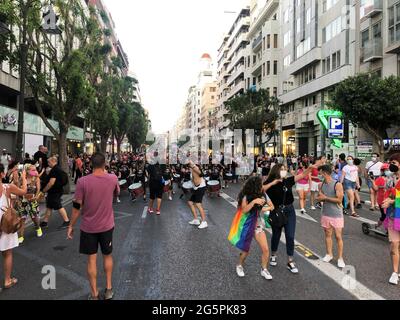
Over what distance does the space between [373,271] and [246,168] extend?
708 inches

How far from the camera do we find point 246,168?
930 inches

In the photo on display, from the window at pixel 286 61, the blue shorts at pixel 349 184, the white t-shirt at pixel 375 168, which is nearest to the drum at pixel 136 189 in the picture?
the blue shorts at pixel 349 184

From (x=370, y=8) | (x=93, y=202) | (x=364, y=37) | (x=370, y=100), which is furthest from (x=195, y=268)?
(x=364, y=37)

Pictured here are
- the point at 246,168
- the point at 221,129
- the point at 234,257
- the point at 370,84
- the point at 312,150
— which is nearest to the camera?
the point at 234,257

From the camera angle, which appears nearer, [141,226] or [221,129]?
[141,226]

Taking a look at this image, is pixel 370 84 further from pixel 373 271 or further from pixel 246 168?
pixel 373 271

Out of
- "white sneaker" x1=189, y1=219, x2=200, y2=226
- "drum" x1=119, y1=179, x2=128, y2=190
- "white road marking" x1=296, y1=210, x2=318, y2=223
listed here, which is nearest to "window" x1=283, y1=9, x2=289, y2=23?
"drum" x1=119, y1=179, x2=128, y2=190

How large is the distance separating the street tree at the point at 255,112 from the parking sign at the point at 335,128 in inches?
472

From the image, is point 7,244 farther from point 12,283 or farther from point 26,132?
point 26,132

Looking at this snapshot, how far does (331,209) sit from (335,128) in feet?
69.2

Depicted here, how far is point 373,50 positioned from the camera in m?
26.5
